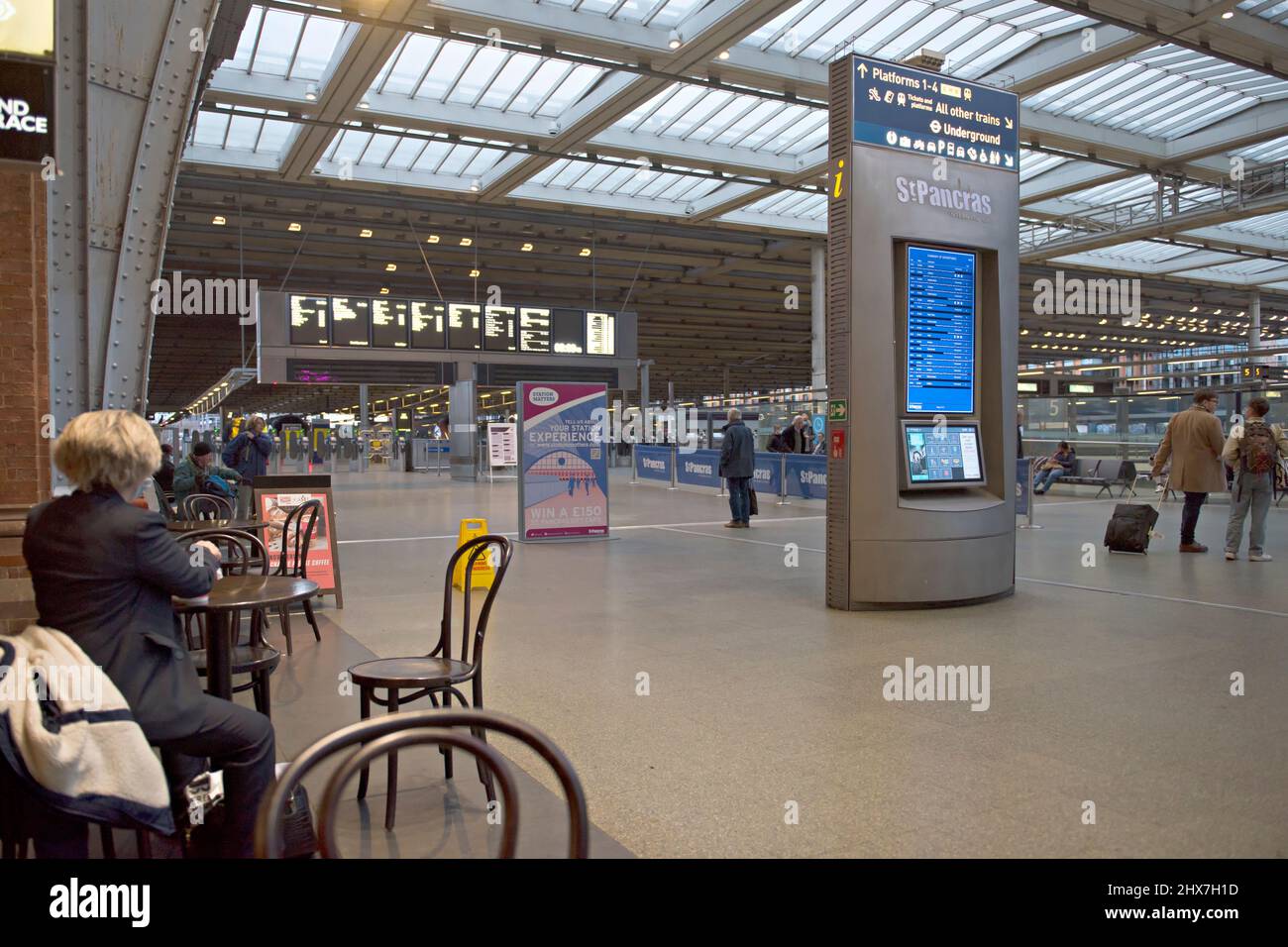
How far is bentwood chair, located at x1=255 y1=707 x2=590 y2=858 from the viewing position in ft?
5.10

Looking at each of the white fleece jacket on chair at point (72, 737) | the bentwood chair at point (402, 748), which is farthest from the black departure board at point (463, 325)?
the bentwood chair at point (402, 748)

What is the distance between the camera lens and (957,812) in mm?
3480

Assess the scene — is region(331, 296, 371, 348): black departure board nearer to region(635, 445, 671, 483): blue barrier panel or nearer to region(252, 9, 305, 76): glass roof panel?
region(252, 9, 305, 76): glass roof panel

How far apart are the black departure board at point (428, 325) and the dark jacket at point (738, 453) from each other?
8.30 meters

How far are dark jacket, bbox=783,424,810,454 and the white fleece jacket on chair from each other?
17.4 metres

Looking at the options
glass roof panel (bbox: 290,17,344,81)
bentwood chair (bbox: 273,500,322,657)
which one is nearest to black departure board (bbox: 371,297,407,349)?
glass roof panel (bbox: 290,17,344,81)

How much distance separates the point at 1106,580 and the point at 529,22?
30.9 feet

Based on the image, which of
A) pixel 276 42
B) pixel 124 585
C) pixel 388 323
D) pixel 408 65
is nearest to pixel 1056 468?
pixel 388 323

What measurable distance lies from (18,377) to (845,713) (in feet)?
15.4

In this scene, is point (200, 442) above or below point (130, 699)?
above

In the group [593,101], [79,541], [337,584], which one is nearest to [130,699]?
[79,541]

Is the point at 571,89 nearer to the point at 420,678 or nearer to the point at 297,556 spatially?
the point at 297,556

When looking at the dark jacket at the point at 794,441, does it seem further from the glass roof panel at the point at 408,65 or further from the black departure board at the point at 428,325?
the glass roof panel at the point at 408,65

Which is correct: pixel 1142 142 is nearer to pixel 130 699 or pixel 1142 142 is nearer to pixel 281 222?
pixel 281 222
